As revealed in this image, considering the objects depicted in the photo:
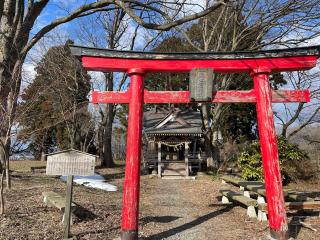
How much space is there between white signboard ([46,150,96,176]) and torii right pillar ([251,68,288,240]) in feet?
10.4

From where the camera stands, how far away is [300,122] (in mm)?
21109

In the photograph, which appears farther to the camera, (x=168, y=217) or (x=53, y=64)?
(x=53, y=64)

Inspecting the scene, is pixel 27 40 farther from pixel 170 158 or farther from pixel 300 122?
pixel 300 122

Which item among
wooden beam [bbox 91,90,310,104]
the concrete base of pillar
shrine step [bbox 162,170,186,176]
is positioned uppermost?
wooden beam [bbox 91,90,310,104]

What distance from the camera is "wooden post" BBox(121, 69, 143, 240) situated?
6078 millimetres

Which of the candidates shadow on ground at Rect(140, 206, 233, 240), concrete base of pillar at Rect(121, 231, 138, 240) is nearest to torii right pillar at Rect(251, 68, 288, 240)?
shadow on ground at Rect(140, 206, 233, 240)

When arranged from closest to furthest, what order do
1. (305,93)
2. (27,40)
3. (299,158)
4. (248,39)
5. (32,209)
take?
(305,93)
(32,209)
(27,40)
(299,158)
(248,39)

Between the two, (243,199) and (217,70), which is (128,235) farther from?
(243,199)

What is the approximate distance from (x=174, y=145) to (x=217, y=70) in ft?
43.8

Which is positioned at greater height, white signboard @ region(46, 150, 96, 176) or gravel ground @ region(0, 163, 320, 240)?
white signboard @ region(46, 150, 96, 176)

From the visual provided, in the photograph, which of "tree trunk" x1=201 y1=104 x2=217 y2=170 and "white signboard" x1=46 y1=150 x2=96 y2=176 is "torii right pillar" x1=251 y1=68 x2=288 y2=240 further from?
"tree trunk" x1=201 y1=104 x2=217 y2=170

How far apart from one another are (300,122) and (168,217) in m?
15.4

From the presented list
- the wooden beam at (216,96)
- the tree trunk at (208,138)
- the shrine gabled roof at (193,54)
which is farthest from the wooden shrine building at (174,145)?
the shrine gabled roof at (193,54)

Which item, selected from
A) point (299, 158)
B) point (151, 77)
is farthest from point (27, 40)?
point (151, 77)
